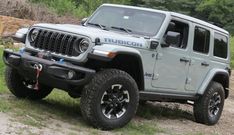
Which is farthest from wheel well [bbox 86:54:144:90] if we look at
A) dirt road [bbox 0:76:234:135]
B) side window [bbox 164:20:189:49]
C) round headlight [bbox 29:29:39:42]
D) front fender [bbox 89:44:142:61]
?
side window [bbox 164:20:189:49]

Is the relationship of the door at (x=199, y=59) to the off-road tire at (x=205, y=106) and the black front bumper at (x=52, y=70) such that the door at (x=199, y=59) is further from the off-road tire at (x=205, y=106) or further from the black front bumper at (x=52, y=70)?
the black front bumper at (x=52, y=70)

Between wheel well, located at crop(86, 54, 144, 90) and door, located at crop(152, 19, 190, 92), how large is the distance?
1.15ft

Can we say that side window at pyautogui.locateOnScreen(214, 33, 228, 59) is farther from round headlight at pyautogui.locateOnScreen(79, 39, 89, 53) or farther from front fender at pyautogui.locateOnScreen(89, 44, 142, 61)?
round headlight at pyautogui.locateOnScreen(79, 39, 89, 53)

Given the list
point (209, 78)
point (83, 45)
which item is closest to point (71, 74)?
point (83, 45)

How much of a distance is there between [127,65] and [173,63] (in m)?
1.12

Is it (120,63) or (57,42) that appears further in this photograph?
(120,63)

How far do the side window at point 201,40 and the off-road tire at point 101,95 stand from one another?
2281mm

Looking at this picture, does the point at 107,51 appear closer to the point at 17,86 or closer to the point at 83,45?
the point at 83,45

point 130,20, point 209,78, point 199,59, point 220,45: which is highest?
point 130,20

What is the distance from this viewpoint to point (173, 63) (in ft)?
29.5

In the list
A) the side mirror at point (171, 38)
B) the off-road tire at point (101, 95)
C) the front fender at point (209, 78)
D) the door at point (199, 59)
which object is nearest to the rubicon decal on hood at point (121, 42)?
the off-road tire at point (101, 95)

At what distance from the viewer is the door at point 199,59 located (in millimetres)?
9594

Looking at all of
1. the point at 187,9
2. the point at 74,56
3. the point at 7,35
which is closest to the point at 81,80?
the point at 74,56

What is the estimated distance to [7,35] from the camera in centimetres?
1608
